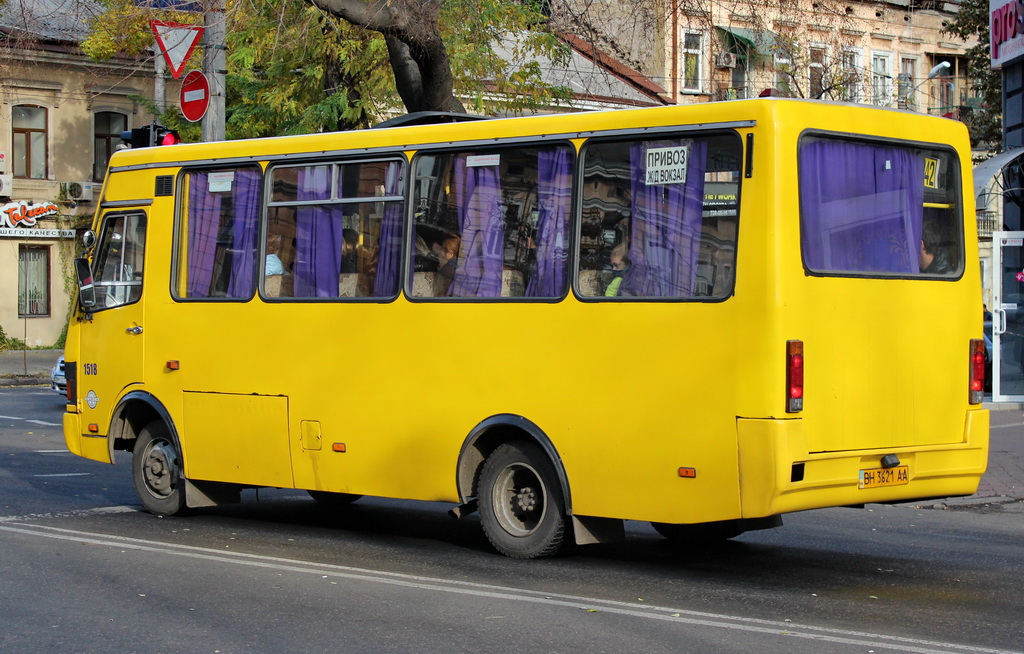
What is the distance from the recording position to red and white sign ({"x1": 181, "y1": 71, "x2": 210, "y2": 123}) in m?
17.0

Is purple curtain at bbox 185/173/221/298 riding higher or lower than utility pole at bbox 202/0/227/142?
lower

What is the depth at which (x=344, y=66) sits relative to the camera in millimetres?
25797

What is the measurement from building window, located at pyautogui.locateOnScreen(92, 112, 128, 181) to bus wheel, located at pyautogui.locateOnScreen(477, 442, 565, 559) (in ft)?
108

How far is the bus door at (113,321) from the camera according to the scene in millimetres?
11898

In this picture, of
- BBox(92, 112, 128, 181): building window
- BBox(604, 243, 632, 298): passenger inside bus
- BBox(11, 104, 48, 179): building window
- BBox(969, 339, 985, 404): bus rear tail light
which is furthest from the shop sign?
BBox(969, 339, 985, 404): bus rear tail light

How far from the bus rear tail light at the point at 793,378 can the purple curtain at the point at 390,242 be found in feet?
10.2

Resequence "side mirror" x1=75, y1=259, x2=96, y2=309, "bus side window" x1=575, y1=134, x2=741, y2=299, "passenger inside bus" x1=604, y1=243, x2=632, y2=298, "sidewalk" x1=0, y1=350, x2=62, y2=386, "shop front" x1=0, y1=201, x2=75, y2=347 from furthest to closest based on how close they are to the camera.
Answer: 1. "shop front" x1=0, y1=201, x2=75, y2=347
2. "sidewalk" x1=0, y1=350, x2=62, y2=386
3. "side mirror" x1=75, y1=259, x2=96, y2=309
4. "passenger inside bus" x1=604, y1=243, x2=632, y2=298
5. "bus side window" x1=575, y1=134, x2=741, y2=299

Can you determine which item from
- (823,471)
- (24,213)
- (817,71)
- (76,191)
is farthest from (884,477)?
(76,191)

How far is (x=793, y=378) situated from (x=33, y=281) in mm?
34459

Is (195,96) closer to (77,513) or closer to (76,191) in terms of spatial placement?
(77,513)

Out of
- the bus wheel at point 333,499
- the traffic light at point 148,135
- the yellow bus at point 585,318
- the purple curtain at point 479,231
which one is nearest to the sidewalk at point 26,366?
the traffic light at point 148,135

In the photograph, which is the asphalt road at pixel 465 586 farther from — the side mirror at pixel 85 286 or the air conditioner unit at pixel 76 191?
the air conditioner unit at pixel 76 191

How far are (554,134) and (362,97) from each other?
18110mm

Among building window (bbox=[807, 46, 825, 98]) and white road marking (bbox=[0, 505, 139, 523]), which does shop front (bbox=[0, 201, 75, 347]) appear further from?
white road marking (bbox=[0, 505, 139, 523])
